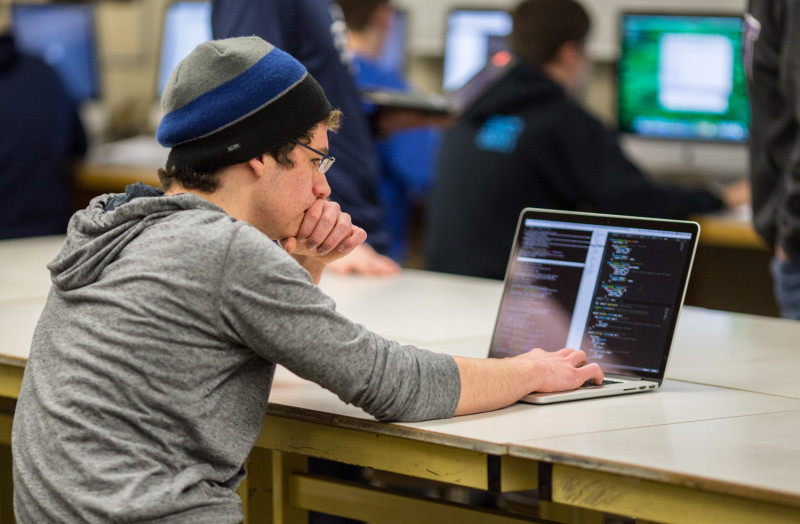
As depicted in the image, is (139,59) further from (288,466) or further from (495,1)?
(288,466)

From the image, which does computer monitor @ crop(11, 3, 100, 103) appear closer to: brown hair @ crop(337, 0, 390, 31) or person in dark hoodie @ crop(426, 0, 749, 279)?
brown hair @ crop(337, 0, 390, 31)

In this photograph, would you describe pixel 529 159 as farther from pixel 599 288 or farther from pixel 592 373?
pixel 592 373

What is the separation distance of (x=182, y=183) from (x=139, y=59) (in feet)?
14.6

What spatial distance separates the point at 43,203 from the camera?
4.18 m

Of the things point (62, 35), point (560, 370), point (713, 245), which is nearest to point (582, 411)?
point (560, 370)

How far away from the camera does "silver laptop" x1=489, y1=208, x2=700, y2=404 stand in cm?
154

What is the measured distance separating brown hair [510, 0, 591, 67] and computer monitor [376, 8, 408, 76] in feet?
5.44

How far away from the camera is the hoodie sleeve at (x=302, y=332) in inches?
48.3

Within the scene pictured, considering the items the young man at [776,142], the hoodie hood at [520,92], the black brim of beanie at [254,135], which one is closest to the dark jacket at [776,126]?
the young man at [776,142]

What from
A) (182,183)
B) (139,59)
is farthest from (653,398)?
(139,59)

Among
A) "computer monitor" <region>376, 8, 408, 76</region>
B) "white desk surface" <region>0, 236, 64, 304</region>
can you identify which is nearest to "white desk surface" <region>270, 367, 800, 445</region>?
"white desk surface" <region>0, 236, 64, 304</region>

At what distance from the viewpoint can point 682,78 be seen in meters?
3.89

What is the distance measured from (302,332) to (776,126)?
60.2 inches

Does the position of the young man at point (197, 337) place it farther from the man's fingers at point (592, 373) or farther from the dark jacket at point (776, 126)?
the dark jacket at point (776, 126)
